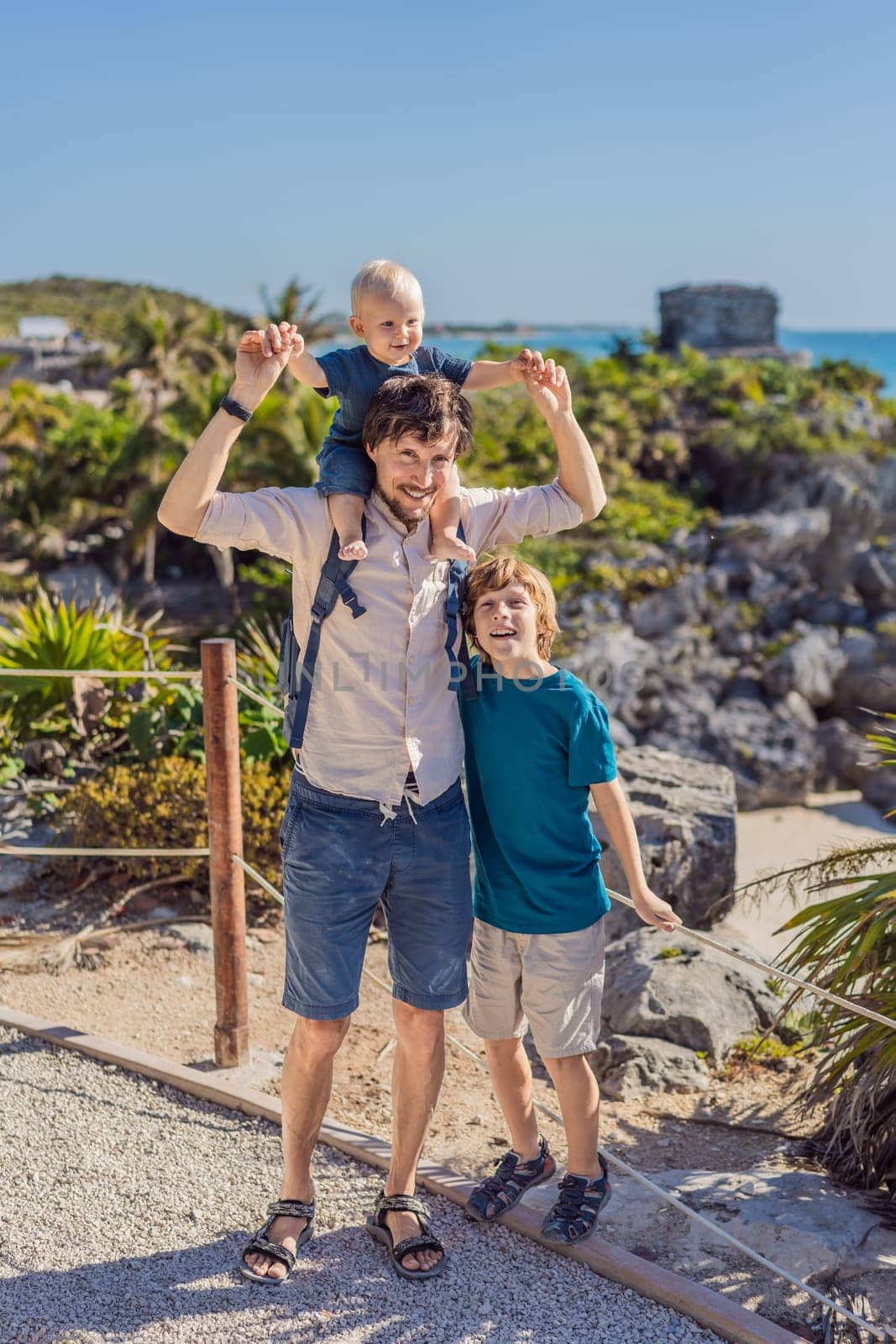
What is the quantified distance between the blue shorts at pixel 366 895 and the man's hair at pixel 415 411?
831 mm

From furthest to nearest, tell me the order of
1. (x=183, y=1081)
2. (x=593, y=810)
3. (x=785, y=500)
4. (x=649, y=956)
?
(x=785, y=500) → (x=593, y=810) → (x=649, y=956) → (x=183, y=1081)

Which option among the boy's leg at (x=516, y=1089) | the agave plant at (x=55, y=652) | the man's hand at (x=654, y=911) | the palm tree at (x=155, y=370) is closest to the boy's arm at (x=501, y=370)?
the man's hand at (x=654, y=911)

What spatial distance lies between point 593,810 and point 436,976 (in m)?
3.47

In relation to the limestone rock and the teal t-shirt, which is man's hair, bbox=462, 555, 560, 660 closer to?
the teal t-shirt

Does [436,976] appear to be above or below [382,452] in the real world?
→ below

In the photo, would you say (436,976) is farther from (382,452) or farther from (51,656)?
(51,656)

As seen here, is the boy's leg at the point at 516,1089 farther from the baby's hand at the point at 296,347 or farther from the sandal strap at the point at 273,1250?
the baby's hand at the point at 296,347

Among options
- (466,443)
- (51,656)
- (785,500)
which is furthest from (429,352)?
(785,500)

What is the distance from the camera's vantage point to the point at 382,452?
2.64m

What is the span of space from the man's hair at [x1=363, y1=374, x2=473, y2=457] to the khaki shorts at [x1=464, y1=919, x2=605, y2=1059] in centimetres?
124

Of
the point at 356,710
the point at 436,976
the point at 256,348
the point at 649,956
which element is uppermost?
the point at 256,348

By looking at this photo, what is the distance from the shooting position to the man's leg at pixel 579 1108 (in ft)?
9.54

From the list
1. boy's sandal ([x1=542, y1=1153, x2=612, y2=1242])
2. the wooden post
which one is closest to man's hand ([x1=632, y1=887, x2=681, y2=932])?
boy's sandal ([x1=542, y1=1153, x2=612, y2=1242])

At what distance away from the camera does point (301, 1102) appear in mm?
2789
